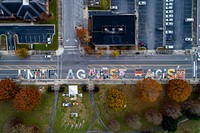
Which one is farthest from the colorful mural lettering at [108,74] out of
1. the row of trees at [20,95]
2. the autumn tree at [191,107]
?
the autumn tree at [191,107]

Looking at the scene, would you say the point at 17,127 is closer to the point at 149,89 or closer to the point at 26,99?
the point at 26,99

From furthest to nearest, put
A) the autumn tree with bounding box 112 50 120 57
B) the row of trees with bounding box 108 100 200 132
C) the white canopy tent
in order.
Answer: the white canopy tent
the autumn tree with bounding box 112 50 120 57
the row of trees with bounding box 108 100 200 132

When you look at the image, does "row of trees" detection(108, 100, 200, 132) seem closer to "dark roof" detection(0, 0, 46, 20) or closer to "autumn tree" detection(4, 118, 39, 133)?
"autumn tree" detection(4, 118, 39, 133)

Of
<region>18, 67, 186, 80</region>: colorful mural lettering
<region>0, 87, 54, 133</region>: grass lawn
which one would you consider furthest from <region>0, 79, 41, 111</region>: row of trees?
<region>18, 67, 186, 80</region>: colorful mural lettering

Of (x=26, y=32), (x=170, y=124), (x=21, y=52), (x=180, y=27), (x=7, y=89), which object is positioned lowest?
(x=170, y=124)

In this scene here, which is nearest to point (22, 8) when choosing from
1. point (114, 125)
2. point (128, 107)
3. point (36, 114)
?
point (36, 114)

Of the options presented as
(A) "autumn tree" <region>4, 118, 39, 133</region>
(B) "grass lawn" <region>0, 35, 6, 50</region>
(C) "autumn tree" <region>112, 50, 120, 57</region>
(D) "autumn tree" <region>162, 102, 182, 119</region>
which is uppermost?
(B) "grass lawn" <region>0, 35, 6, 50</region>

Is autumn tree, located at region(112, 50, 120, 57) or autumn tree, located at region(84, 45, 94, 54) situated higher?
autumn tree, located at region(84, 45, 94, 54)
